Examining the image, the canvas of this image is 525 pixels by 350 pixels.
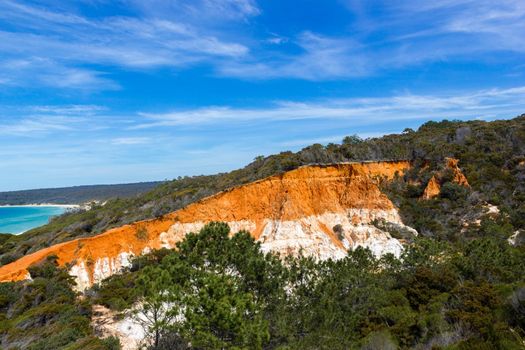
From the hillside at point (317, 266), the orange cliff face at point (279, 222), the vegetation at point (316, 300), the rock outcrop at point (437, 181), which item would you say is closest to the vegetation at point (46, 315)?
the hillside at point (317, 266)

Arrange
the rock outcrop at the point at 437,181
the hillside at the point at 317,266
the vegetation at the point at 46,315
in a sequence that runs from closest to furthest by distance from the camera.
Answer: the hillside at the point at 317,266 → the vegetation at the point at 46,315 → the rock outcrop at the point at 437,181

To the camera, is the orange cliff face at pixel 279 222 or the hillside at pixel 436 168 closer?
the orange cliff face at pixel 279 222

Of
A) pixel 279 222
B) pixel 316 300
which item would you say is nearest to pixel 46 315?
pixel 316 300

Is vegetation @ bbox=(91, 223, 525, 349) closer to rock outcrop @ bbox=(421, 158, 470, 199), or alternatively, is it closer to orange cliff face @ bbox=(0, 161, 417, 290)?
orange cliff face @ bbox=(0, 161, 417, 290)

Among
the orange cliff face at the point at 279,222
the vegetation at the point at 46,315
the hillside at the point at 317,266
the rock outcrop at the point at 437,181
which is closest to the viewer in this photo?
the hillside at the point at 317,266

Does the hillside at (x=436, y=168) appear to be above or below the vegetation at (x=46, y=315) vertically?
above

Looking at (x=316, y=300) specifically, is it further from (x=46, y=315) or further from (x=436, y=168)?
(x=436, y=168)

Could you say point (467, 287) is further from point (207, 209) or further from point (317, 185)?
point (207, 209)

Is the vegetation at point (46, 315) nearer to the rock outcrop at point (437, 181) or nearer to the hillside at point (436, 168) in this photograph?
the hillside at point (436, 168)

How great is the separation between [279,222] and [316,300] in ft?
54.1

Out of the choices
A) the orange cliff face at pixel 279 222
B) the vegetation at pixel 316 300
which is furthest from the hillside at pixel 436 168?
the vegetation at pixel 316 300

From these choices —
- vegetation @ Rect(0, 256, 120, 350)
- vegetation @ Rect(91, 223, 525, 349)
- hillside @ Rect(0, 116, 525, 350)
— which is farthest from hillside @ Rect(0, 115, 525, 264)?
vegetation @ Rect(0, 256, 120, 350)

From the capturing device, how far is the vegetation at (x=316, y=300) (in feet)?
41.0

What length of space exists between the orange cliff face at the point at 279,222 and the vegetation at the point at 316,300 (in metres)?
5.73
